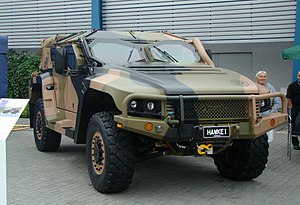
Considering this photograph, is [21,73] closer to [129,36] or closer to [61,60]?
[61,60]

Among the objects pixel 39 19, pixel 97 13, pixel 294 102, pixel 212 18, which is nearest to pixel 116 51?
pixel 294 102

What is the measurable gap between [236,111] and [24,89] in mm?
11830

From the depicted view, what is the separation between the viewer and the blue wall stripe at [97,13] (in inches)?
617

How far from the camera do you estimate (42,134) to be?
28.6 ft

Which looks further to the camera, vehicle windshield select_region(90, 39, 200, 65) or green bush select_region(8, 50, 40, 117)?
green bush select_region(8, 50, 40, 117)

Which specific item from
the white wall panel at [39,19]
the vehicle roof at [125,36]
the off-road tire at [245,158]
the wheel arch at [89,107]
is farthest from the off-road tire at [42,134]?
the white wall panel at [39,19]

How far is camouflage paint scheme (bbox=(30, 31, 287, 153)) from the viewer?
5.46m

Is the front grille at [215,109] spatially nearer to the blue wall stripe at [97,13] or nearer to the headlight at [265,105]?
the headlight at [265,105]

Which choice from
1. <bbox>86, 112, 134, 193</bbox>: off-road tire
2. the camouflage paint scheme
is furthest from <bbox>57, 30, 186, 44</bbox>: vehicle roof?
<bbox>86, 112, 134, 193</bbox>: off-road tire

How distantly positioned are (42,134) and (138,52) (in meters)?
2.71

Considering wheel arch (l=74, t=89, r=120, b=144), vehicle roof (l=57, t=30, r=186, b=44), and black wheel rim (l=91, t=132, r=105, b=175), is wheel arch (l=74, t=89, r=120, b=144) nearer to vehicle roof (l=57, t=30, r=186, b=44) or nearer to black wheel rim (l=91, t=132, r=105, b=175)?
black wheel rim (l=91, t=132, r=105, b=175)

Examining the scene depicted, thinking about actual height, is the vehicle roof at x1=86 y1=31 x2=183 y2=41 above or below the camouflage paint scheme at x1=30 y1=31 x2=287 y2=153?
above

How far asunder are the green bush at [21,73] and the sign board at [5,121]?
12.2 m

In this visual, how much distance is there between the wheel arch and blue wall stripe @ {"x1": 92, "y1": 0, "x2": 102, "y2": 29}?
9.34 meters
